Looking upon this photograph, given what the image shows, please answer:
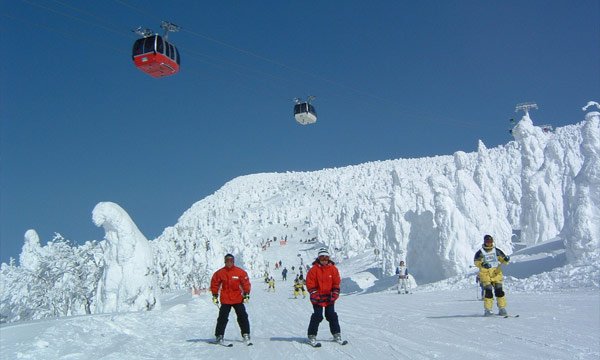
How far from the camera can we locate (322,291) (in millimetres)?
8469

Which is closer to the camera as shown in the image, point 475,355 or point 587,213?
point 475,355

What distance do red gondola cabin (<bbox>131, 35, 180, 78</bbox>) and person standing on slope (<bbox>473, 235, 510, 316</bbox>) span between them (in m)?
12.4

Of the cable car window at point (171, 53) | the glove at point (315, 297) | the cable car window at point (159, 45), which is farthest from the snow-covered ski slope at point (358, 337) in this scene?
the cable car window at point (171, 53)

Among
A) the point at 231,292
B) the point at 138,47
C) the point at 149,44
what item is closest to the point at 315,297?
the point at 231,292

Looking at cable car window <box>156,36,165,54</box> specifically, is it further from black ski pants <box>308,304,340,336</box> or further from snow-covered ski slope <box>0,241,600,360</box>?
black ski pants <box>308,304,340,336</box>

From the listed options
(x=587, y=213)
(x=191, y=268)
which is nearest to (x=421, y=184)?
(x=587, y=213)

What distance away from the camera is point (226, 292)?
29.5ft

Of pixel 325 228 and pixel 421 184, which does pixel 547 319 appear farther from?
pixel 325 228

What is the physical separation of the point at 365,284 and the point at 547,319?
33.5m

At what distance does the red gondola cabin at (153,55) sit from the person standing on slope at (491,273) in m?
12.4

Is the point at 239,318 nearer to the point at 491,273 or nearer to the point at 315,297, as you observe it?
the point at 315,297

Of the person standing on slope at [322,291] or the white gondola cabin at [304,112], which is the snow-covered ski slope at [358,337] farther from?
the white gondola cabin at [304,112]

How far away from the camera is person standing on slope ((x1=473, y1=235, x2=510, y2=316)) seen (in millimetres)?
10555

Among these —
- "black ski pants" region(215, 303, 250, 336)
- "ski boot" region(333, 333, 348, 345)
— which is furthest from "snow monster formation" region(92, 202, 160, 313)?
"ski boot" region(333, 333, 348, 345)
